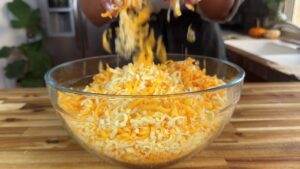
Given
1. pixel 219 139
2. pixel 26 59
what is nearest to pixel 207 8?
pixel 219 139

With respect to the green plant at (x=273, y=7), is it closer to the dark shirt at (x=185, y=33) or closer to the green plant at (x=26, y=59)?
the dark shirt at (x=185, y=33)

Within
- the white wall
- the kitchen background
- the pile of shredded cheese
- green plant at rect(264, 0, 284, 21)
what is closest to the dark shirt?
the kitchen background

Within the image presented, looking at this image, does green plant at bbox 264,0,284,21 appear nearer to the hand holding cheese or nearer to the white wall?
the hand holding cheese

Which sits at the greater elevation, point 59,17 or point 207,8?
point 207,8

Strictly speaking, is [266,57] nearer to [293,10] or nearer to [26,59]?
[293,10]

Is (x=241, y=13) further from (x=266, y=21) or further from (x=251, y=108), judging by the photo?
(x=251, y=108)
